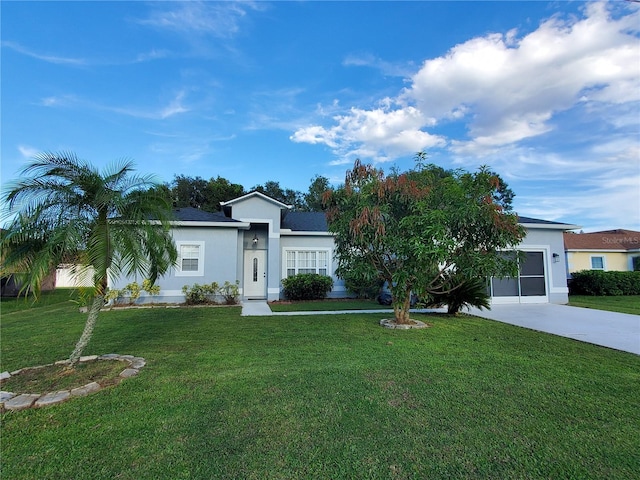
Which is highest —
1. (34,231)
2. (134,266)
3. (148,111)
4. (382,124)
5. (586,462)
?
(382,124)

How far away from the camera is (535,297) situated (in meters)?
12.6

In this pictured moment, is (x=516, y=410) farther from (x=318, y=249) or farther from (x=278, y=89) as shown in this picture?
(x=278, y=89)

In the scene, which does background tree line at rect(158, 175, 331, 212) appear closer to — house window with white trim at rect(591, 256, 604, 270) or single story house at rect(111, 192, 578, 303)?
single story house at rect(111, 192, 578, 303)

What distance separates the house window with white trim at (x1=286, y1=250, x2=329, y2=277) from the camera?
14562 mm

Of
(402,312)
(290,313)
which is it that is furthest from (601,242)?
(290,313)

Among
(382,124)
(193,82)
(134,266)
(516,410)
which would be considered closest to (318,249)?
(382,124)

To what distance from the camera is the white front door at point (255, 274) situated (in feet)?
47.4

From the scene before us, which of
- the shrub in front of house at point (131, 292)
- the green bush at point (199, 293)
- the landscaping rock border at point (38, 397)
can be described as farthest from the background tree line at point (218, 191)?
the landscaping rock border at point (38, 397)

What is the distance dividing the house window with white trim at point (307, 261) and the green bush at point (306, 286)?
0.49 metres

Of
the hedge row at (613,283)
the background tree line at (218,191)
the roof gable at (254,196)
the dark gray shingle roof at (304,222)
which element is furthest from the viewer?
the background tree line at (218,191)

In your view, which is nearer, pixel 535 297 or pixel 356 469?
pixel 356 469

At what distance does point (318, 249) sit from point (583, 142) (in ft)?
38.7

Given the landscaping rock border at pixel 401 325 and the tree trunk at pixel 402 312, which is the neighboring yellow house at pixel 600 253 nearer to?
the landscaping rock border at pixel 401 325

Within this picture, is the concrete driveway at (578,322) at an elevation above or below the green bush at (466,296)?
below
